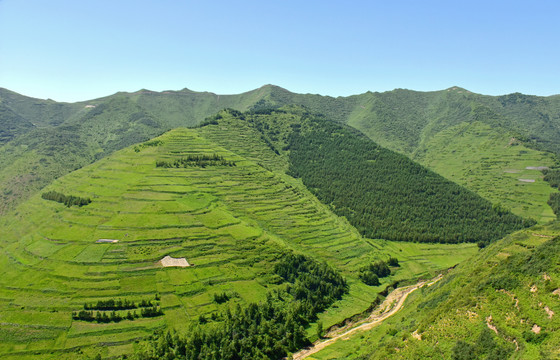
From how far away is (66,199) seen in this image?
14550cm

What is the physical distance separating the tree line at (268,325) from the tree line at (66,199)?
78578 mm

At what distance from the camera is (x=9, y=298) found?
307ft

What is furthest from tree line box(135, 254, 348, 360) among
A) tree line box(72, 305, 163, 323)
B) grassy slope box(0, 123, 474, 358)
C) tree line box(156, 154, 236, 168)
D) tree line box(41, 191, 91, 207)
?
tree line box(156, 154, 236, 168)

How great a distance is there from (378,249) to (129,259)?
11143cm

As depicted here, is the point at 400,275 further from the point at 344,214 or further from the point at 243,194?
the point at 243,194

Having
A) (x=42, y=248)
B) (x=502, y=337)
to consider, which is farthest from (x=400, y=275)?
(x=42, y=248)

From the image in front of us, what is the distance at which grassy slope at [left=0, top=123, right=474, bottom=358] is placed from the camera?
3504 inches

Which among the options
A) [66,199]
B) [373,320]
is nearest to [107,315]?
[66,199]

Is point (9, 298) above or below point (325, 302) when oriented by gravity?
above

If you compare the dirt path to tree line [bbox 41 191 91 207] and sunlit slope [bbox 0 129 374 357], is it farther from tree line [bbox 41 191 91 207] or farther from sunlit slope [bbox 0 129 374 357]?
tree line [bbox 41 191 91 207]

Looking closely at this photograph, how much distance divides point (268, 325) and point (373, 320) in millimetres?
34968

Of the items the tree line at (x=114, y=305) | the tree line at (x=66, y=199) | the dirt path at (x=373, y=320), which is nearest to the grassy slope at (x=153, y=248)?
the tree line at (x=114, y=305)

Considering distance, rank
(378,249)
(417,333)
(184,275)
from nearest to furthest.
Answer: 1. (417,333)
2. (184,275)
3. (378,249)

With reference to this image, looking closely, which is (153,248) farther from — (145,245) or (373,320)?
(373,320)
